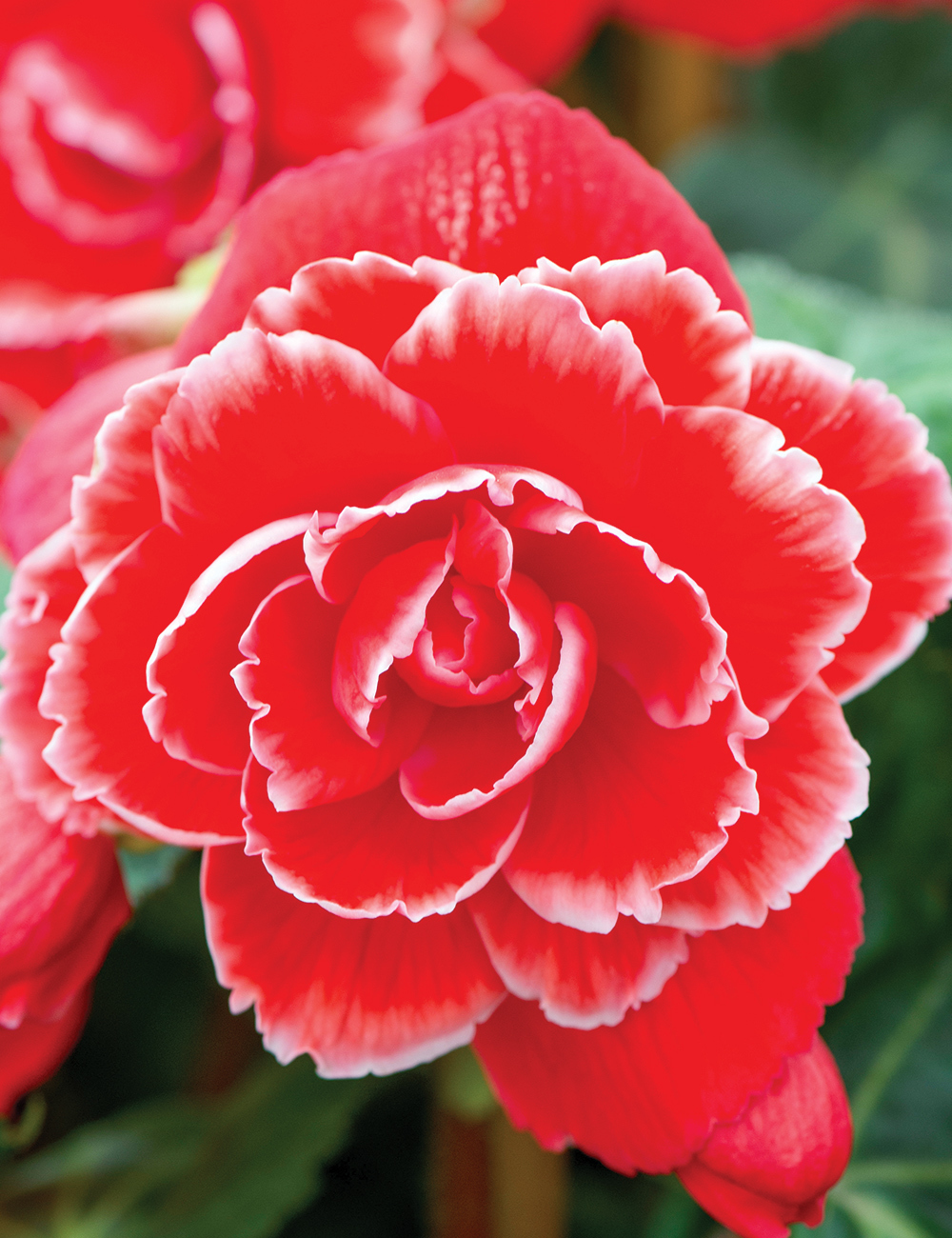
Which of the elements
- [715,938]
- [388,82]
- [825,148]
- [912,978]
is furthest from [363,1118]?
[825,148]

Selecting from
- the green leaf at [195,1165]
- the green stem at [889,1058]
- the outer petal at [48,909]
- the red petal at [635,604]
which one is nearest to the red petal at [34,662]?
the outer petal at [48,909]

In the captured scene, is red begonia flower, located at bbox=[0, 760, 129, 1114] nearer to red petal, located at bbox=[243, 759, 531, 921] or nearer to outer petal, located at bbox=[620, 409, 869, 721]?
red petal, located at bbox=[243, 759, 531, 921]

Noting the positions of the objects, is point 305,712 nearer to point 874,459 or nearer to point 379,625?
point 379,625

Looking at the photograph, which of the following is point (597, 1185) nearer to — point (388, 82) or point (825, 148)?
point (388, 82)

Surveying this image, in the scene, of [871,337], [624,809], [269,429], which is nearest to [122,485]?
[269,429]

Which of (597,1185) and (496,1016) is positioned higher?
(496,1016)

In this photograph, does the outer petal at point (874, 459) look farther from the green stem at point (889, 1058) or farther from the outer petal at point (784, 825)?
the green stem at point (889, 1058)
